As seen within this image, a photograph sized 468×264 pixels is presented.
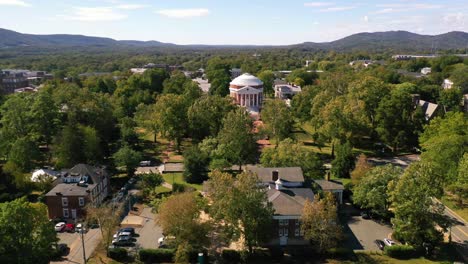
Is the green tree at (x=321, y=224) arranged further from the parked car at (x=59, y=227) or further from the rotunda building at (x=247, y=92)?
the rotunda building at (x=247, y=92)

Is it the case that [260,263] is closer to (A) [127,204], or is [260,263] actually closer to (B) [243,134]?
(A) [127,204]

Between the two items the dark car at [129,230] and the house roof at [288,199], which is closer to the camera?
the house roof at [288,199]

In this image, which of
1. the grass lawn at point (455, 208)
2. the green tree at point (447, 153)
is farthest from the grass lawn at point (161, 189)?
the grass lawn at point (455, 208)

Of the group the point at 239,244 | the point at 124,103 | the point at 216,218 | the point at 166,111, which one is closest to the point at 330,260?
the point at 239,244

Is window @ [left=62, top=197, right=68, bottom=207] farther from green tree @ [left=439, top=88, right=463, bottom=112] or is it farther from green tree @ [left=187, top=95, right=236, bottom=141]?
green tree @ [left=439, top=88, right=463, bottom=112]

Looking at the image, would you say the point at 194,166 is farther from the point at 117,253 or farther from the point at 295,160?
the point at 117,253

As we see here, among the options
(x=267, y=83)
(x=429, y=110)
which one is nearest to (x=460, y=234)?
(x=429, y=110)

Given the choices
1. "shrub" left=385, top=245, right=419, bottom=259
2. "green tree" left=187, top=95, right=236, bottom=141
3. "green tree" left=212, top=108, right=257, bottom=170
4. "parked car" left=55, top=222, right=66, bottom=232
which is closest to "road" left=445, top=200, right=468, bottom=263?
"shrub" left=385, top=245, right=419, bottom=259
